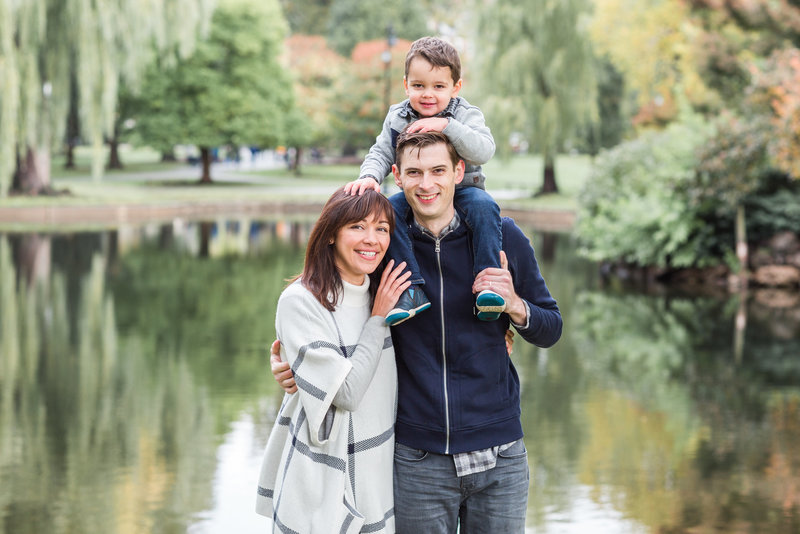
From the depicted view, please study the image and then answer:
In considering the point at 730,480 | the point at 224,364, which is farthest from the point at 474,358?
the point at 224,364

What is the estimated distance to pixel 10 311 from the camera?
38.4ft

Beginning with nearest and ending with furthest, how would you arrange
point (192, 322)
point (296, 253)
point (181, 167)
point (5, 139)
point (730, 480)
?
point (730, 480) → point (192, 322) → point (296, 253) → point (5, 139) → point (181, 167)

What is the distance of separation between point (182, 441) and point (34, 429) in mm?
1094

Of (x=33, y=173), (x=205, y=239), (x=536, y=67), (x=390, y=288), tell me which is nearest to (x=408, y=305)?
(x=390, y=288)

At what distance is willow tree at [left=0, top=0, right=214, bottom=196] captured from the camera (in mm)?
21062

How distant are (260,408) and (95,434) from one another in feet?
4.08

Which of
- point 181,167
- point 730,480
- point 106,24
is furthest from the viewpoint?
point 181,167

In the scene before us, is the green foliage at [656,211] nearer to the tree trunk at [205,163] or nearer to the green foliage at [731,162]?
the green foliage at [731,162]

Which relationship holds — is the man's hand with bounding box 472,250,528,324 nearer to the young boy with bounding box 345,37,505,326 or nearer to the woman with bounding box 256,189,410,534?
the young boy with bounding box 345,37,505,326

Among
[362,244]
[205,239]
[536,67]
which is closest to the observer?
[362,244]

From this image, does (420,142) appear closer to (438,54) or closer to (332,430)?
(438,54)

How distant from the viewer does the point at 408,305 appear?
8.89 ft

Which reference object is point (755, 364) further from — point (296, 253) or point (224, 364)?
point (296, 253)

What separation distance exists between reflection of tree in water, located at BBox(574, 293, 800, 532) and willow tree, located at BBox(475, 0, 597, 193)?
17.4 m
